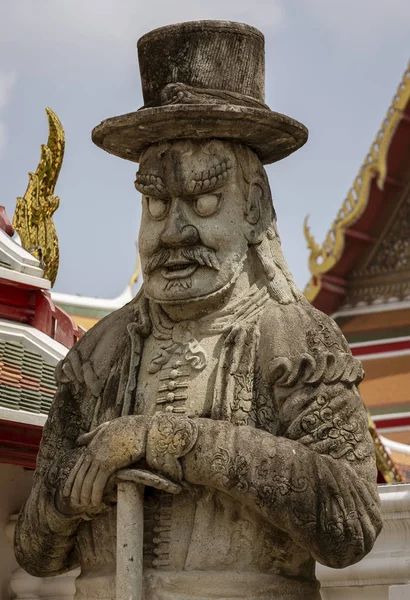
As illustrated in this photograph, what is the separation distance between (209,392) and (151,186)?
683 mm

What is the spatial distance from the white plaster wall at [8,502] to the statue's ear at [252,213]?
342cm

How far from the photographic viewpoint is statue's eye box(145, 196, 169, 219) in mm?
5520

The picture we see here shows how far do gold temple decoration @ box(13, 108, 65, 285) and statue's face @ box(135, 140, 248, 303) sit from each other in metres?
3.67

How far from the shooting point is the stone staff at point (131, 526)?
16.8 ft

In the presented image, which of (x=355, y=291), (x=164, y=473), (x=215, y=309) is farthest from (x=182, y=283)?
(x=355, y=291)

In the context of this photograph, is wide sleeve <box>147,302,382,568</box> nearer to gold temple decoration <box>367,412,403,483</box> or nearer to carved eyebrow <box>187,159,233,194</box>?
carved eyebrow <box>187,159,233,194</box>

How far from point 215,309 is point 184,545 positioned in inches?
29.3

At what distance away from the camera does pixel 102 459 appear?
17.1 feet

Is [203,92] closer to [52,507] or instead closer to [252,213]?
[252,213]

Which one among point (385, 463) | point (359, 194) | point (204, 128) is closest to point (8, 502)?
point (204, 128)

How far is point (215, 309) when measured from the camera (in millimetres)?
5469

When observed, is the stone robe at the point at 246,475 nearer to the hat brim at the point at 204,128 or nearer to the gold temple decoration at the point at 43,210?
the hat brim at the point at 204,128

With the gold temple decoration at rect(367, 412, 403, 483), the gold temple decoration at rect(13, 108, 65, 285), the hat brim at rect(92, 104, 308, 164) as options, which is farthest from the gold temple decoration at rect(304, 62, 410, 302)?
the hat brim at rect(92, 104, 308, 164)

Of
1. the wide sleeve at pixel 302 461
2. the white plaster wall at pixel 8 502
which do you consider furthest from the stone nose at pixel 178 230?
the white plaster wall at pixel 8 502
